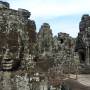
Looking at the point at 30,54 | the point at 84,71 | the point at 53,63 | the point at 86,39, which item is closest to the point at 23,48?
the point at 30,54

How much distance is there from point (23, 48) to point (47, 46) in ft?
135

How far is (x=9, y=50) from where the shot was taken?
10820 millimetres

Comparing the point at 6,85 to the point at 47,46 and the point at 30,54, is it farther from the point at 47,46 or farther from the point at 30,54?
the point at 47,46

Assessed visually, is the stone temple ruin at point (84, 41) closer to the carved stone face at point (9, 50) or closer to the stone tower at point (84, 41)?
the stone tower at point (84, 41)

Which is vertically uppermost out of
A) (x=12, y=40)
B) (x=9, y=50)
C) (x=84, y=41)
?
(x=84, y=41)

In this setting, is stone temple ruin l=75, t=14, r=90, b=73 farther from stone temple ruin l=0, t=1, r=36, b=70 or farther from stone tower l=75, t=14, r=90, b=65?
stone temple ruin l=0, t=1, r=36, b=70

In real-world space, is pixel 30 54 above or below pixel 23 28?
below

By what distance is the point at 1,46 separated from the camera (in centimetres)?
1079

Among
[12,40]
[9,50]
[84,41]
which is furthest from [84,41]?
[9,50]

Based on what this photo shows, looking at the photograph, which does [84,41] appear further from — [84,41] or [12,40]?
[12,40]

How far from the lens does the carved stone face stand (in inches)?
425

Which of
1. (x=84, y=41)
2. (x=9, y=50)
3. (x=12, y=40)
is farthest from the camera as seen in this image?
(x=84, y=41)

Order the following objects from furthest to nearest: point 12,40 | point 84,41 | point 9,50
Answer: point 84,41 < point 12,40 < point 9,50

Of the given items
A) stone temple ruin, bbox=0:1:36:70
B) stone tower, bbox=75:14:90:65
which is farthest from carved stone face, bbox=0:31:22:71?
stone tower, bbox=75:14:90:65
